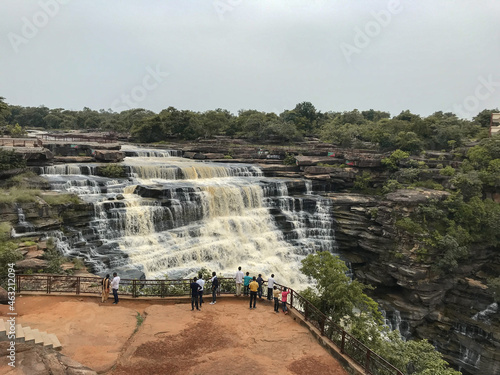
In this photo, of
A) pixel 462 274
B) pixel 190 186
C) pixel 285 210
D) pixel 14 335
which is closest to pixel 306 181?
pixel 285 210

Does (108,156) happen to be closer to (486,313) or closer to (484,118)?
(486,313)

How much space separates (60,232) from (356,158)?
26974 mm

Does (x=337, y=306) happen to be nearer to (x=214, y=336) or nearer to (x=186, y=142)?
(x=214, y=336)

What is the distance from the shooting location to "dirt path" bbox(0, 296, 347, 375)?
27.7ft

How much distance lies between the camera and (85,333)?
9430 mm

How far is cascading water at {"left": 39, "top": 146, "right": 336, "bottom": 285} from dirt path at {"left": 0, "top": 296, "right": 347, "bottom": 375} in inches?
256

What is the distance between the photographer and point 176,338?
9.57 meters

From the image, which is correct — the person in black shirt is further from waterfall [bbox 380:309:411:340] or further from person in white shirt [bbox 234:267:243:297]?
waterfall [bbox 380:309:411:340]

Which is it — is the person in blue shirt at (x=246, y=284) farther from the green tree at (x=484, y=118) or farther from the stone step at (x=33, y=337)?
the green tree at (x=484, y=118)

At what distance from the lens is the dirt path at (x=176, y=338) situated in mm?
8453

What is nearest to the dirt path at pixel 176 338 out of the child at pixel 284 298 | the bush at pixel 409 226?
the child at pixel 284 298

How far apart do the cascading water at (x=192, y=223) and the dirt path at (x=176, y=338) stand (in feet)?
21.4

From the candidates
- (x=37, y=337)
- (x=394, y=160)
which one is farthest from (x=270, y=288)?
(x=394, y=160)

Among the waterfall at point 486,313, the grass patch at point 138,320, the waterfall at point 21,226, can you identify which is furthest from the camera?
the waterfall at point 486,313
